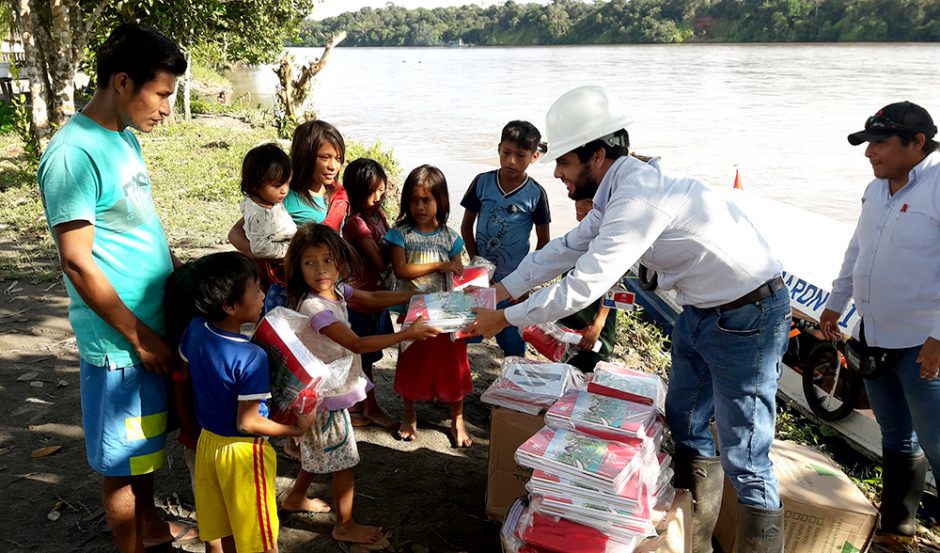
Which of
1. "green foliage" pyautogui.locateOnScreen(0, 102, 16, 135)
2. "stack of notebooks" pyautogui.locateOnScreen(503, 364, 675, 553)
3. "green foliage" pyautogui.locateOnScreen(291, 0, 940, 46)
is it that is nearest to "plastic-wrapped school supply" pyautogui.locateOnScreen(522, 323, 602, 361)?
"stack of notebooks" pyautogui.locateOnScreen(503, 364, 675, 553)

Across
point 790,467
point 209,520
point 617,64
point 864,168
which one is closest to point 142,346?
point 209,520

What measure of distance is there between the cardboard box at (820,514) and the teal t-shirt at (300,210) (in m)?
2.33

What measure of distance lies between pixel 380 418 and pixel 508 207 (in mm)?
1459

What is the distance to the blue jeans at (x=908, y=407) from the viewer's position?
8.94 ft

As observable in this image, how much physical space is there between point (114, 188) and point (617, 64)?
49.0 meters

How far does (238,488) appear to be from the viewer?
2.29m

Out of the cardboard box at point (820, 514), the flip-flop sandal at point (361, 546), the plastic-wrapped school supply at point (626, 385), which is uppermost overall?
the plastic-wrapped school supply at point (626, 385)

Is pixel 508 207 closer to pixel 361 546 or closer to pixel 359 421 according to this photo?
pixel 359 421

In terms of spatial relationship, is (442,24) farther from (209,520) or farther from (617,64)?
(209,520)

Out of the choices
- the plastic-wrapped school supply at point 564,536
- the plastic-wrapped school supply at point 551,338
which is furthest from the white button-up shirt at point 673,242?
the plastic-wrapped school supply at point 551,338

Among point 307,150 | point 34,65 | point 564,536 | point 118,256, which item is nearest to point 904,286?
point 564,536

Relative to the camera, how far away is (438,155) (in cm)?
1639

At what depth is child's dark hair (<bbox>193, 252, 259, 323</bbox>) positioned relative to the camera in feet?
7.22

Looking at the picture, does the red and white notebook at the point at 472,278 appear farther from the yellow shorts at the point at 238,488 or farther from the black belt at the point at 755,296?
the yellow shorts at the point at 238,488
